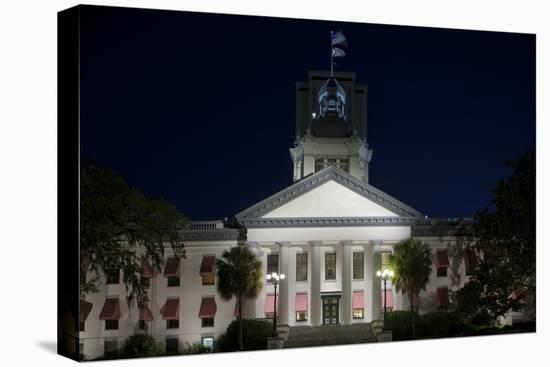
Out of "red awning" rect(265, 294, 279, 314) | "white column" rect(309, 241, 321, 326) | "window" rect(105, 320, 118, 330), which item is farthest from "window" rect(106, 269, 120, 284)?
"white column" rect(309, 241, 321, 326)

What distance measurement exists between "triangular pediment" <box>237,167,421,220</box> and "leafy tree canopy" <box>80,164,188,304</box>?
160 cm

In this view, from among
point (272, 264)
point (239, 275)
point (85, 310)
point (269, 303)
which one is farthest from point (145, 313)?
point (272, 264)

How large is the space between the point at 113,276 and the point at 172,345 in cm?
161

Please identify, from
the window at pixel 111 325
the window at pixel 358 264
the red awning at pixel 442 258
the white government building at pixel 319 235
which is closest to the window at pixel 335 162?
the white government building at pixel 319 235

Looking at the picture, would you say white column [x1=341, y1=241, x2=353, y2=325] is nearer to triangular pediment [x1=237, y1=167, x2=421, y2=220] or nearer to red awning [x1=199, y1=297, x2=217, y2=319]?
triangular pediment [x1=237, y1=167, x2=421, y2=220]

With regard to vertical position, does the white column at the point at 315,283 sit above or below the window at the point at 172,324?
above

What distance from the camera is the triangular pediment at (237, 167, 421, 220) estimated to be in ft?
58.2

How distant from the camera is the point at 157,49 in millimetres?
16672

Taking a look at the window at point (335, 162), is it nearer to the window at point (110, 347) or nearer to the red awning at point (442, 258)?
the red awning at point (442, 258)

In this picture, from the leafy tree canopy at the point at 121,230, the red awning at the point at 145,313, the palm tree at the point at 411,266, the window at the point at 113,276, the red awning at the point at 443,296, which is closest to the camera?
the leafy tree canopy at the point at 121,230

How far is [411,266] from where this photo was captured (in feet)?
61.1

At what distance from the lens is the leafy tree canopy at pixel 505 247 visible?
62.5 feet

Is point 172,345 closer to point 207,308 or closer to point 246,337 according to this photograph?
point 207,308

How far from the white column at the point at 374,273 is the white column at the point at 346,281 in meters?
0.38
